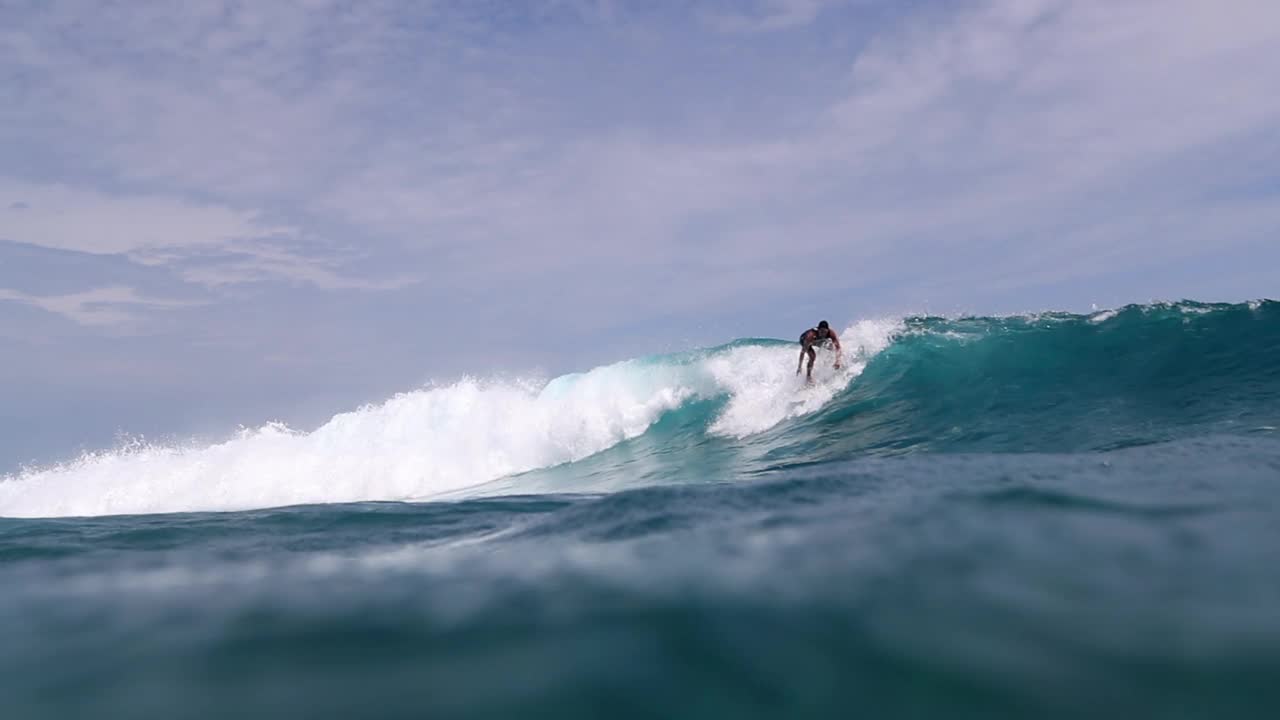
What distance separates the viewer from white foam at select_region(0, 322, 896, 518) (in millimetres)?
18078

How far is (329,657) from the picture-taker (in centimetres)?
279

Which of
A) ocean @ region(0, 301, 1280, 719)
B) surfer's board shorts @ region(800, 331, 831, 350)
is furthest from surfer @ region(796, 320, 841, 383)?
ocean @ region(0, 301, 1280, 719)

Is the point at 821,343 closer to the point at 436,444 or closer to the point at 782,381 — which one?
the point at 782,381

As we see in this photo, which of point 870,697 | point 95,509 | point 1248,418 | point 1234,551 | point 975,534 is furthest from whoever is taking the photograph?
point 95,509

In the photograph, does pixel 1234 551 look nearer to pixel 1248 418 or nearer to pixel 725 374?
pixel 1248 418

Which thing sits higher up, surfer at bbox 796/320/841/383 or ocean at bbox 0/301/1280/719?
surfer at bbox 796/320/841/383

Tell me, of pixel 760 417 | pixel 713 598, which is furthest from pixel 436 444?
pixel 713 598

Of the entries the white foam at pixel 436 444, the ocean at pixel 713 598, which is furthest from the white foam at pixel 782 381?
the ocean at pixel 713 598

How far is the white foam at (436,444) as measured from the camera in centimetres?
1808

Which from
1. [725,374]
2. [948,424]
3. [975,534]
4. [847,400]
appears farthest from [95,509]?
[975,534]

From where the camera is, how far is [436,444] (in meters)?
20.9

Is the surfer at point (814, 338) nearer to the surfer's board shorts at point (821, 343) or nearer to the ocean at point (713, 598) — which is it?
the surfer's board shorts at point (821, 343)

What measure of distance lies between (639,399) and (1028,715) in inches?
741

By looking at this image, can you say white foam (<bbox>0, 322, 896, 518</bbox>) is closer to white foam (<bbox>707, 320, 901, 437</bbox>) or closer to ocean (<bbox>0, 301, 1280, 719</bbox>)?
white foam (<bbox>707, 320, 901, 437</bbox>)
